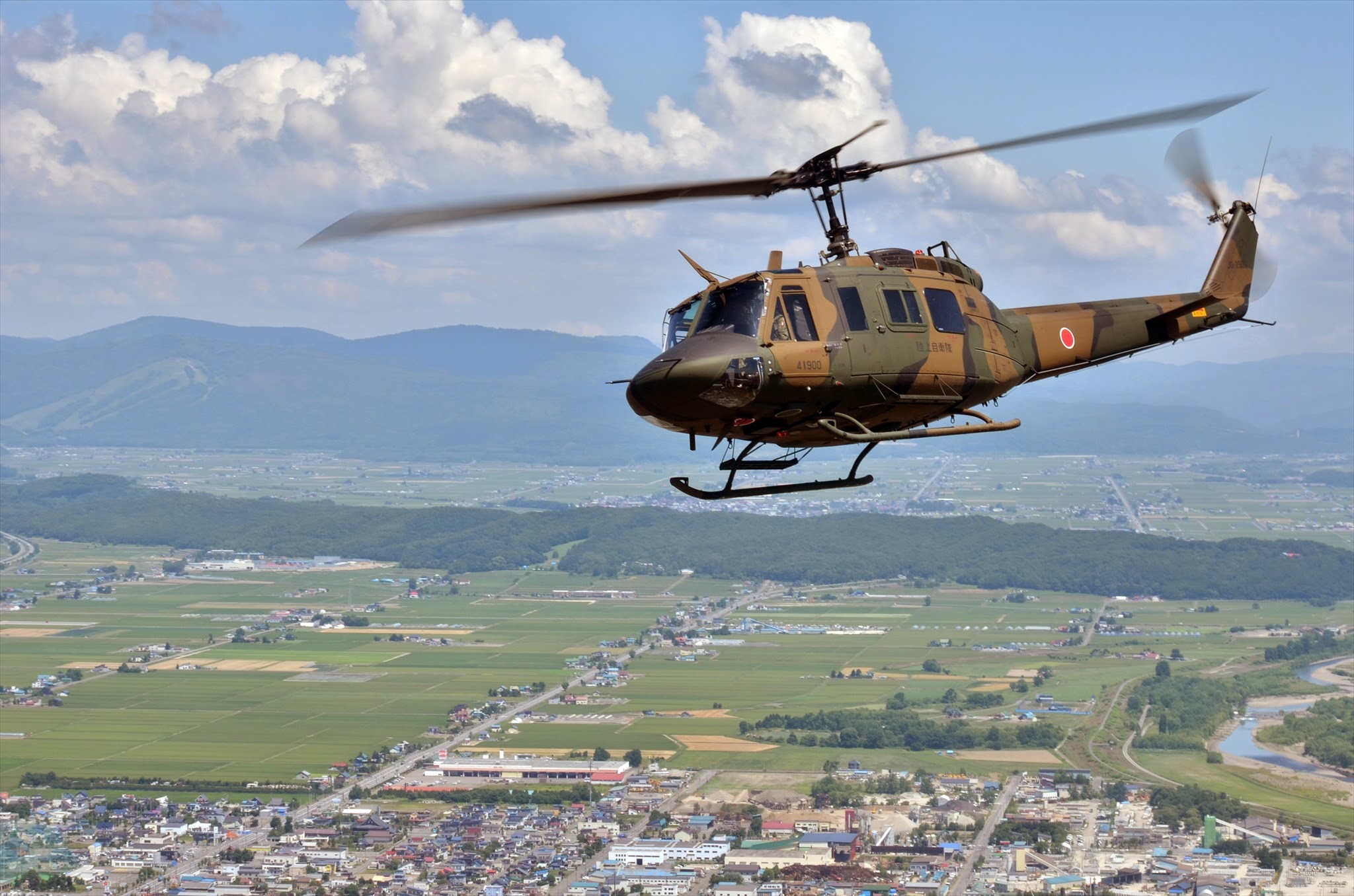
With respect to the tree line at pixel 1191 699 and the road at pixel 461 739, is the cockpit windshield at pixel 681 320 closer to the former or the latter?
the road at pixel 461 739

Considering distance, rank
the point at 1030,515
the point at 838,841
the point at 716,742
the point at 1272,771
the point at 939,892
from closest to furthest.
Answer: the point at 939,892 < the point at 838,841 < the point at 1272,771 < the point at 716,742 < the point at 1030,515

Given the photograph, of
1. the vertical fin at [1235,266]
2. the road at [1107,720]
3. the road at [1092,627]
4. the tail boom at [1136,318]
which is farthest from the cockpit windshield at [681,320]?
the road at [1092,627]

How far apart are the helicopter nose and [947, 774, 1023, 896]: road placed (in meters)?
34.8

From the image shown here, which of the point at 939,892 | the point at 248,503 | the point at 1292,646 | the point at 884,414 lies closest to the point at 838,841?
the point at 939,892

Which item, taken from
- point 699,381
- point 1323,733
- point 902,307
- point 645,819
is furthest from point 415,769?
point 699,381

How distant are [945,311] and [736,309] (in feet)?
9.31

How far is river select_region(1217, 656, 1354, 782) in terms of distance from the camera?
217 ft

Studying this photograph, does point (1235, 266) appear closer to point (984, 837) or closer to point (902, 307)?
point (902, 307)

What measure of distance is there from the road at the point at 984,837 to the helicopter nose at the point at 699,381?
114 ft

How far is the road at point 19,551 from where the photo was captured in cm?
15088

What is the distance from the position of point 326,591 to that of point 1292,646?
70441 millimetres

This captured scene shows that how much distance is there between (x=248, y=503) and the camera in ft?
602

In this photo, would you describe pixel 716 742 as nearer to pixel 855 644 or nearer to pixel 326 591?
pixel 855 644

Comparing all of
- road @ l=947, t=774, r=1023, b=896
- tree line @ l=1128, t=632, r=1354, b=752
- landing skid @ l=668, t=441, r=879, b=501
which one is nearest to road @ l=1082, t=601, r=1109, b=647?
tree line @ l=1128, t=632, r=1354, b=752
